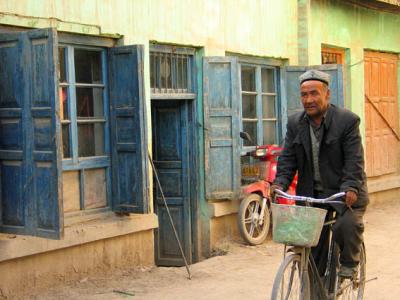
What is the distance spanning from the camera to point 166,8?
364 inches

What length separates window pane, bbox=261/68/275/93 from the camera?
1165cm

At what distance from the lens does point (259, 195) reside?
1049 centimetres

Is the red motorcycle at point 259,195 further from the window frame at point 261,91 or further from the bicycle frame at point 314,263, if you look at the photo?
the bicycle frame at point 314,263

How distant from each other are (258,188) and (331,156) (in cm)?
475

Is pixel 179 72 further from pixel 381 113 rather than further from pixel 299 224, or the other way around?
pixel 381 113

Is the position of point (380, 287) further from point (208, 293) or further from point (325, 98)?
point (325, 98)

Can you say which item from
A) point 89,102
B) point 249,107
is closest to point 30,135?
point 89,102

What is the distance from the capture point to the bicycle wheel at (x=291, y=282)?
16.4 feet

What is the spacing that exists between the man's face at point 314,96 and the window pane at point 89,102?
10.8 ft

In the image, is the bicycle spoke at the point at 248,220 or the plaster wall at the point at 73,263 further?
the bicycle spoke at the point at 248,220

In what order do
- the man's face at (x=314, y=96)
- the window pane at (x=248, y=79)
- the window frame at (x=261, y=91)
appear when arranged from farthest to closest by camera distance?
the window pane at (x=248, y=79) < the window frame at (x=261, y=91) < the man's face at (x=314, y=96)

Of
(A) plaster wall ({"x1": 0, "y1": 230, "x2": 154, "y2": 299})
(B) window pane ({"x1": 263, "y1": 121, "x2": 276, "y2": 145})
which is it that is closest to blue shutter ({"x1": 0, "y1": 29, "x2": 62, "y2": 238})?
(A) plaster wall ({"x1": 0, "y1": 230, "x2": 154, "y2": 299})

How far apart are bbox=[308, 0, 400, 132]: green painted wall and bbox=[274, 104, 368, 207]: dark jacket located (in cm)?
659

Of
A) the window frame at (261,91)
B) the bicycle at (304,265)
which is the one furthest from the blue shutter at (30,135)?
the window frame at (261,91)
